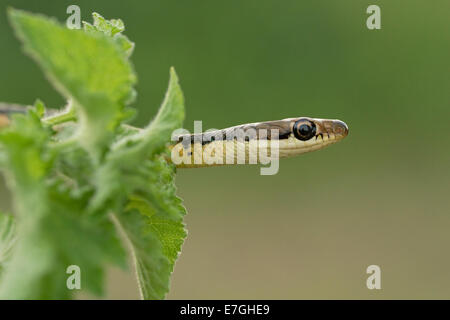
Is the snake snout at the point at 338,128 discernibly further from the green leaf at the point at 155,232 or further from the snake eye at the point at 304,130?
the green leaf at the point at 155,232

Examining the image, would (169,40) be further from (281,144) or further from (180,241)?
(180,241)

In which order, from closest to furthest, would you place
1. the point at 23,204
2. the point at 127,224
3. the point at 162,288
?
the point at 23,204 → the point at 127,224 → the point at 162,288

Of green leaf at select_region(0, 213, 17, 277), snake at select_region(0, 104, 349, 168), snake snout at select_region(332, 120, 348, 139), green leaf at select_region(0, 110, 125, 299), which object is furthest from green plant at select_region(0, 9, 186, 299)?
snake snout at select_region(332, 120, 348, 139)

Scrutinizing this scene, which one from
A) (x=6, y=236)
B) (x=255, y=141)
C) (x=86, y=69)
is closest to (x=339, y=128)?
(x=255, y=141)

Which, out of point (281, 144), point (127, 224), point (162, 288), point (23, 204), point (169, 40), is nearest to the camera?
point (23, 204)

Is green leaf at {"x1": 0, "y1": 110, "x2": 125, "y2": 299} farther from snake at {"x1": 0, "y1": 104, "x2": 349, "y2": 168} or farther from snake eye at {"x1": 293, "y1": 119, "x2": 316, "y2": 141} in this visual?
snake eye at {"x1": 293, "y1": 119, "x2": 316, "y2": 141}

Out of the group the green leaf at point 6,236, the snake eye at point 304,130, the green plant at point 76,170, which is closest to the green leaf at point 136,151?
the green plant at point 76,170

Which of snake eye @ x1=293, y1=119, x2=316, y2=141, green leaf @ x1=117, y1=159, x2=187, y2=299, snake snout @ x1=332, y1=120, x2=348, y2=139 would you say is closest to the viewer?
green leaf @ x1=117, y1=159, x2=187, y2=299
